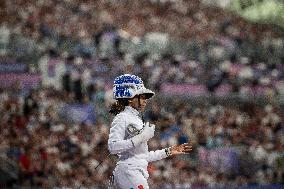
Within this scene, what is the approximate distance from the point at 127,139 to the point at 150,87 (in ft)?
42.8

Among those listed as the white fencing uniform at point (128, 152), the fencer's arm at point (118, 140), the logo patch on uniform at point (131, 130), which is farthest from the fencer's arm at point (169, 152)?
the fencer's arm at point (118, 140)

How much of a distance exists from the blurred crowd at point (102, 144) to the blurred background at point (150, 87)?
0.10 ft

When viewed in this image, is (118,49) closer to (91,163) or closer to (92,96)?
(92,96)

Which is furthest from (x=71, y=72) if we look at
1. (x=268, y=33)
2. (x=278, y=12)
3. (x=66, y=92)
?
(x=278, y=12)

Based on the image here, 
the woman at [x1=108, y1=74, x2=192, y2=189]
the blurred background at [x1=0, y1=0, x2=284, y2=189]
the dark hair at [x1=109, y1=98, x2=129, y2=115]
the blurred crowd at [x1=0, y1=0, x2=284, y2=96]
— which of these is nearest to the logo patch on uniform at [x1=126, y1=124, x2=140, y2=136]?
the woman at [x1=108, y1=74, x2=192, y2=189]

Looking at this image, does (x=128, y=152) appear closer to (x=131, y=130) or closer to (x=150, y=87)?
(x=131, y=130)

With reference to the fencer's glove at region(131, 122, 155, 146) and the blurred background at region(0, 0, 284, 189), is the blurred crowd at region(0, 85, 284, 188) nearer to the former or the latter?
the blurred background at region(0, 0, 284, 189)

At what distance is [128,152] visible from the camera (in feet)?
22.0

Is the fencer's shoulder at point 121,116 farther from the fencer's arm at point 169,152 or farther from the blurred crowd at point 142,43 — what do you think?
the blurred crowd at point 142,43

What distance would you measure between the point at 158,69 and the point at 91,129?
455cm

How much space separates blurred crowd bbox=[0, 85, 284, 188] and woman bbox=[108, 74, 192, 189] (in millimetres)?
8044

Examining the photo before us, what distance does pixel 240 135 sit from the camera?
17.6 m

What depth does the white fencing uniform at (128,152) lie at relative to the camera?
21.6 feet

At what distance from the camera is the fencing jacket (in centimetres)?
652
